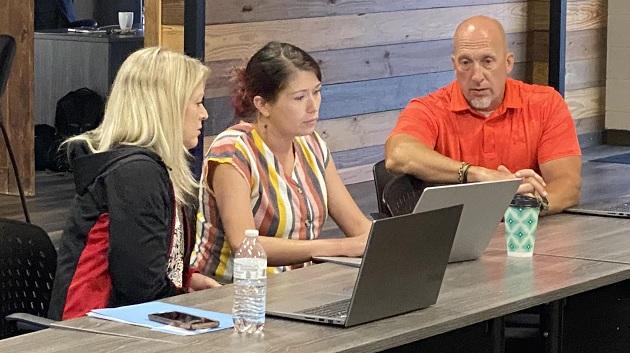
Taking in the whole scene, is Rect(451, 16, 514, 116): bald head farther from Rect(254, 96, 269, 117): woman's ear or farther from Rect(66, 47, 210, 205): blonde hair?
Rect(66, 47, 210, 205): blonde hair

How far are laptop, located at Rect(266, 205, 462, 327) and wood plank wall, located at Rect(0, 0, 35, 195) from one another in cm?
498

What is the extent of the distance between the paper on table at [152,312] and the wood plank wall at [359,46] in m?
3.66

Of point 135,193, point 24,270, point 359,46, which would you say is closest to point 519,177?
point 135,193

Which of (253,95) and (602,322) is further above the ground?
Result: (253,95)

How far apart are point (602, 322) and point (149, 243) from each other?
4.07 feet

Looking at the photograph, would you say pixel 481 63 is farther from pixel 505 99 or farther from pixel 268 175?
pixel 268 175

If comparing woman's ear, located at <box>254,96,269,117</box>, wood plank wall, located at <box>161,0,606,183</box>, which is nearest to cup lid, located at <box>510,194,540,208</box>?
woman's ear, located at <box>254,96,269,117</box>

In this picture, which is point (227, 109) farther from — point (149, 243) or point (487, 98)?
point (149, 243)

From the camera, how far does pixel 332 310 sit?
8.71 ft

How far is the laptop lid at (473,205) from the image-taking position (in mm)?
2902

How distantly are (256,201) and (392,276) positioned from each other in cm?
99

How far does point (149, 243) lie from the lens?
2992 mm

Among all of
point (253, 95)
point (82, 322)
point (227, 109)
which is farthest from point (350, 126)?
point (82, 322)

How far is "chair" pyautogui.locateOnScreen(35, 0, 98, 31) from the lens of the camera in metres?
9.79
